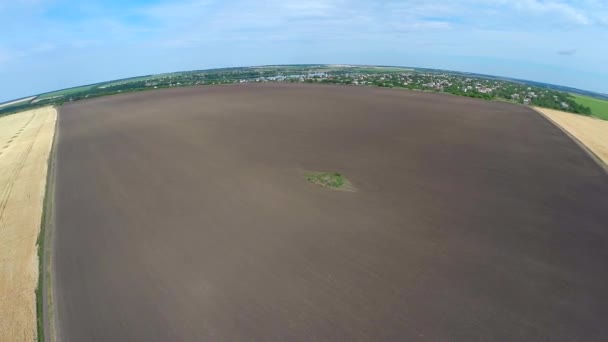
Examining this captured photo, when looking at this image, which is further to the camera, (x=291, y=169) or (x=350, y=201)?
(x=291, y=169)

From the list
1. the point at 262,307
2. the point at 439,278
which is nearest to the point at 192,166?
the point at 262,307

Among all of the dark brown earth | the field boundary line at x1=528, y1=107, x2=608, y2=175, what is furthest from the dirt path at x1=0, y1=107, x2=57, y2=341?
the field boundary line at x1=528, y1=107, x2=608, y2=175

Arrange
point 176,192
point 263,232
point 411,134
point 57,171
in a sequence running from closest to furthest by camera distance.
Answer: point 263,232 → point 176,192 → point 57,171 → point 411,134

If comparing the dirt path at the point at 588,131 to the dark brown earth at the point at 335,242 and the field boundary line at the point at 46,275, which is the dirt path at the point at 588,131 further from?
the field boundary line at the point at 46,275

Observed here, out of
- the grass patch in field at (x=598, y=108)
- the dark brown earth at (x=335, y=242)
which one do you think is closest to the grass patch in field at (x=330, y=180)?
Result: the dark brown earth at (x=335, y=242)

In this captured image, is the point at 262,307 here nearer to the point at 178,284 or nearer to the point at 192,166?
the point at 178,284
